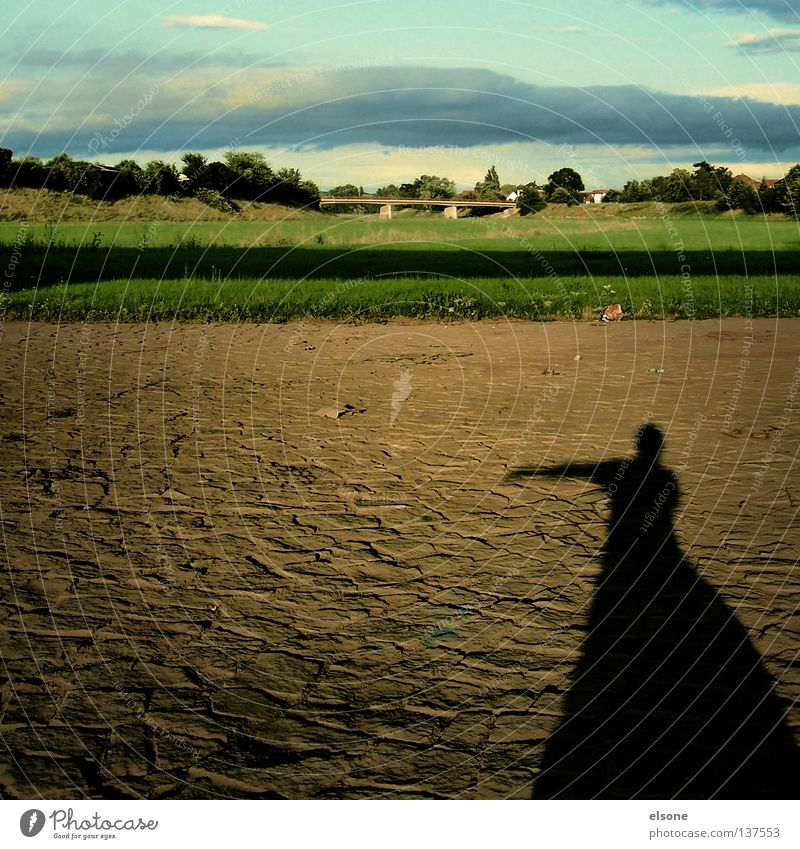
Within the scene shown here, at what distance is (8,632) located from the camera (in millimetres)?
4680

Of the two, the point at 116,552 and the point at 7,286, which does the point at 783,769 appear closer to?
the point at 116,552

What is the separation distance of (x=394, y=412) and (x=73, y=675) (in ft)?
19.0

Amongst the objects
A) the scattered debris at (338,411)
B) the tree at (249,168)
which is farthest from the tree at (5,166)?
the scattered debris at (338,411)

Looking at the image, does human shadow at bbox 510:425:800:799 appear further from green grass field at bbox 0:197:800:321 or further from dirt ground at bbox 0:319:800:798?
green grass field at bbox 0:197:800:321

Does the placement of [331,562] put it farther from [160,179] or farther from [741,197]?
[741,197]

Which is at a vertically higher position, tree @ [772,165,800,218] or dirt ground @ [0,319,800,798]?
tree @ [772,165,800,218]

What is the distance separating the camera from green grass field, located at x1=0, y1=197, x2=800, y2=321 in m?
17.1

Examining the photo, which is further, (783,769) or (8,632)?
(8,632)

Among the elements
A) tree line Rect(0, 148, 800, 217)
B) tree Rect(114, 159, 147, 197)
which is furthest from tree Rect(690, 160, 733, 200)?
tree Rect(114, 159, 147, 197)

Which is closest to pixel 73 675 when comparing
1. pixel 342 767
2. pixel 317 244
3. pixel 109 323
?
pixel 342 767

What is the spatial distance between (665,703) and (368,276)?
18367 mm

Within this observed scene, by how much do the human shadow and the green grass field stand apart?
7.38m

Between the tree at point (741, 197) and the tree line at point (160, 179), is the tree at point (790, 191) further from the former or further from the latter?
the tree line at point (160, 179)

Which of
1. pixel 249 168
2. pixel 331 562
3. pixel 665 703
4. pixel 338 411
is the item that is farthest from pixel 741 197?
pixel 665 703
